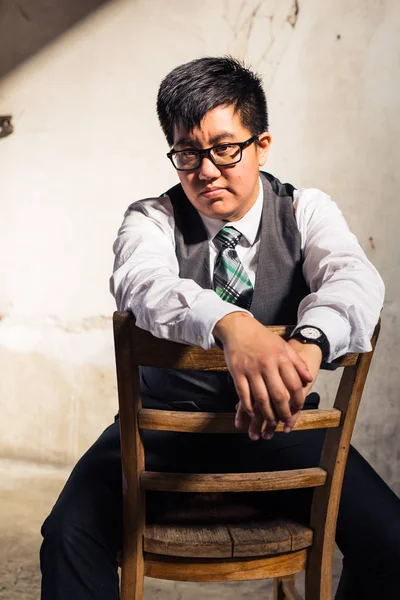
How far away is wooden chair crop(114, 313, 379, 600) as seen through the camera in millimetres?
1289

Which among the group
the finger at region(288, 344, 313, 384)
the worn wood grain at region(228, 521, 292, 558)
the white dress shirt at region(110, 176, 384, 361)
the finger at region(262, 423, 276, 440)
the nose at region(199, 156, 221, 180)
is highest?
the nose at region(199, 156, 221, 180)

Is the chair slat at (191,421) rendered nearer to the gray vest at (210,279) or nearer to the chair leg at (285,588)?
the gray vest at (210,279)

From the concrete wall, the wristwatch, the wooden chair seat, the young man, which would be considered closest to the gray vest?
the young man

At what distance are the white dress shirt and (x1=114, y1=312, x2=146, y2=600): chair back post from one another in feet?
0.23

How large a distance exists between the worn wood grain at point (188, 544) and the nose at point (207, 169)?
2.44 ft

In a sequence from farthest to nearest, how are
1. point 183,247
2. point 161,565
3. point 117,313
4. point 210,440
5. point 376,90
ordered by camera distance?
1. point 376,90
2. point 183,247
3. point 210,440
4. point 161,565
5. point 117,313

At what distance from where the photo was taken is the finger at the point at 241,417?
1232 millimetres

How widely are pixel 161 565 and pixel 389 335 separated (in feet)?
5.77

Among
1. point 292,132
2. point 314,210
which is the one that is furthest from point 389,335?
point 314,210

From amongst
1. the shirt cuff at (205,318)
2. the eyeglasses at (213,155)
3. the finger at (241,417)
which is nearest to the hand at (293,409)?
the finger at (241,417)

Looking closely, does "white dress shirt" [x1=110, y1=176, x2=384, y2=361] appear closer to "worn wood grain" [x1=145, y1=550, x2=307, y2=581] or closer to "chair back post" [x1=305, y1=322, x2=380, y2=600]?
"chair back post" [x1=305, y1=322, x2=380, y2=600]

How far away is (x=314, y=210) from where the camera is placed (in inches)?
73.7

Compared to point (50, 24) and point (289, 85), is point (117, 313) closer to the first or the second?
point (289, 85)

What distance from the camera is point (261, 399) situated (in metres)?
1.19
